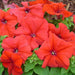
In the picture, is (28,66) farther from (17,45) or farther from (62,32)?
(62,32)

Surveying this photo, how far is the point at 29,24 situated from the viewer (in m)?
1.00

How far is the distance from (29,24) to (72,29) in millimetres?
348

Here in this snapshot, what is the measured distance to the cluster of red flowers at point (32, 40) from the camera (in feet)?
2.92

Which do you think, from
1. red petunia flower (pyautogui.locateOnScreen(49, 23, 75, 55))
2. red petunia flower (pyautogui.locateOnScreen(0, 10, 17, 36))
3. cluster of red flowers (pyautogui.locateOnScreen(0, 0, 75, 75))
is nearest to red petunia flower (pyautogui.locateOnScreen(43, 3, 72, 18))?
cluster of red flowers (pyautogui.locateOnScreen(0, 0, 75, 75))

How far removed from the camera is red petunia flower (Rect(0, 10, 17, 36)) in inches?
41.7

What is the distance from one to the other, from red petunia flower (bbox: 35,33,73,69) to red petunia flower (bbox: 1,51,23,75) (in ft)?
0.35

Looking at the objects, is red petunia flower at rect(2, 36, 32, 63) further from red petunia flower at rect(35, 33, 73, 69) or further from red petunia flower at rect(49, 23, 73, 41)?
red petunia flower at rect(49, 23, 73, 41)

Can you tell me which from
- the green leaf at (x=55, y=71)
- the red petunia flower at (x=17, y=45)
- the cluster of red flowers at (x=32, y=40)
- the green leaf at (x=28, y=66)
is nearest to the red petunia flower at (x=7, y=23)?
the cluster of red flowers at (x=32, y=40)

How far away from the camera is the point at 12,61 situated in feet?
3.02

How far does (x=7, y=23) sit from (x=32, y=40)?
0.77 feet

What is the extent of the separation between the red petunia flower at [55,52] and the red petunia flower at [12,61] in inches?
4.2

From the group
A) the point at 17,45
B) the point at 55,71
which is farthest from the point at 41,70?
the point at 17,45

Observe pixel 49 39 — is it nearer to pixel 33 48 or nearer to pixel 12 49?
pixel 33 48

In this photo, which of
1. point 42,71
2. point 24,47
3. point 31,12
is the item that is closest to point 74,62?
point 42,71
